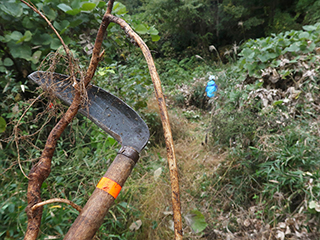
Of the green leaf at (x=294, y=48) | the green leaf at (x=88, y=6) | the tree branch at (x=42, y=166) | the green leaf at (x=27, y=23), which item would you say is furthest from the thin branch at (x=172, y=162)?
the green leaf at (x=294, y=48)

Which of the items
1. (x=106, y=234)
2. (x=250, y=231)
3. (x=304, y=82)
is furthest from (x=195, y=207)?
(x=304, y=82)

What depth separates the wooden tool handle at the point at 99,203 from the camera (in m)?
0.50

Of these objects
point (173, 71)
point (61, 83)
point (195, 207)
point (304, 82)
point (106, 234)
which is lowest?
point (173, 71)

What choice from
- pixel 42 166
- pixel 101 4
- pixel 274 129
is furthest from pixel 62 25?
pixel 274 129

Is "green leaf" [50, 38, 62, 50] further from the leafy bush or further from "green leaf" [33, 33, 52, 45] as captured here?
the leafy bush

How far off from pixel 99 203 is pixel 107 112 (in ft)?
0.99

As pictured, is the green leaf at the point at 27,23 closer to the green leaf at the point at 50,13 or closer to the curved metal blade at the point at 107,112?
the green leaf at the point at 50,13

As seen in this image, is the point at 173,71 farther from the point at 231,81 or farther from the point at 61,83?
Answer: the point at 61,83

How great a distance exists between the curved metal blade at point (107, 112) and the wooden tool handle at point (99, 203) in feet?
0.29

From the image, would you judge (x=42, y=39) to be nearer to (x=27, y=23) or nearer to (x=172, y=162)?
(x=27, y=23)

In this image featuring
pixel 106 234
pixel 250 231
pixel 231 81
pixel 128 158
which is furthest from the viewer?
pixel 231 81

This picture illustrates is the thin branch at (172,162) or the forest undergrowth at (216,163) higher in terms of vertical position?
the thin branch at (172,162)

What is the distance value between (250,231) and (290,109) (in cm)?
111

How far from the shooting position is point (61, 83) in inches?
26.3
